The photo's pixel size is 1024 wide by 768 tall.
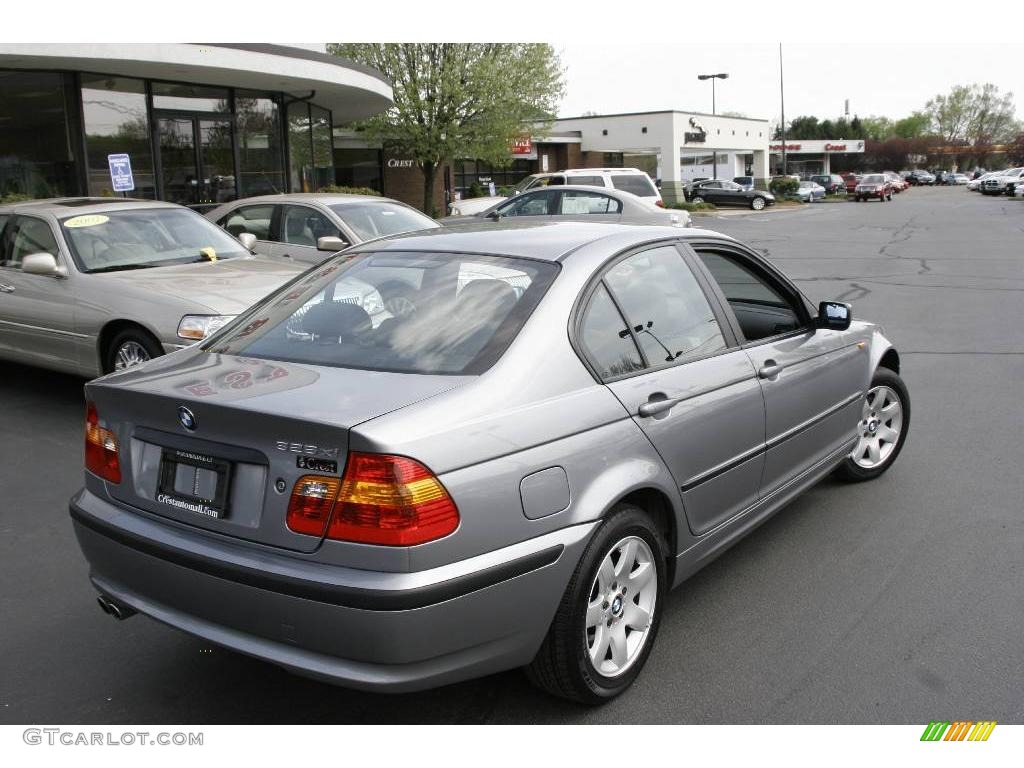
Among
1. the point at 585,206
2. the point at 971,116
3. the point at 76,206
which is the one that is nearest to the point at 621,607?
the point at 76,206

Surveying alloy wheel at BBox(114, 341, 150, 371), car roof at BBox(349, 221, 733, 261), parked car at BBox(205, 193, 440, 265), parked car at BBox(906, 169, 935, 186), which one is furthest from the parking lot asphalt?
parked car at BBox(906, 169, 935, 186)

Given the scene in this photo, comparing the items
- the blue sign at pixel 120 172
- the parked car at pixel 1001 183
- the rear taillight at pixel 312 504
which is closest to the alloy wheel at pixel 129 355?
the rear taillight at pixel 312 504

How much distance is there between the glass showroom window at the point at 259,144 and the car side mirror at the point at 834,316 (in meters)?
15.9

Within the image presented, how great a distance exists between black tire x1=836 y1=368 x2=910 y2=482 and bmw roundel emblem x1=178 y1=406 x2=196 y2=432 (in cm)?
377

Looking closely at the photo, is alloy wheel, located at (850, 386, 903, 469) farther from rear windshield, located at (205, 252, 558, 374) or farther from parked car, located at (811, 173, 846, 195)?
parked car, located at (811, 173, 846, 195)

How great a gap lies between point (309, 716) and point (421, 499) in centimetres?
108

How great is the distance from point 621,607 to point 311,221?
8079mm

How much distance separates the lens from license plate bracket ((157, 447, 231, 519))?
2955mm

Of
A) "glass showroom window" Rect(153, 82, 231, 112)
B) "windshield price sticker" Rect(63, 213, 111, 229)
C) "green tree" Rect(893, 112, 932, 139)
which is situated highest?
"green tree" Rect(893, 112, 932, 139)

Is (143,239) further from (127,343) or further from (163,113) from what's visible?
(163,113)

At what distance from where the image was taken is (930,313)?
478 inches

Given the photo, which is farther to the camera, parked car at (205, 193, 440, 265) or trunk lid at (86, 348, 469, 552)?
parked car at (205, 193, 440, 265)

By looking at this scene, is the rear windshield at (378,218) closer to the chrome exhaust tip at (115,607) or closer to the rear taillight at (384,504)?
the chrome exhaust tip at (115,607)

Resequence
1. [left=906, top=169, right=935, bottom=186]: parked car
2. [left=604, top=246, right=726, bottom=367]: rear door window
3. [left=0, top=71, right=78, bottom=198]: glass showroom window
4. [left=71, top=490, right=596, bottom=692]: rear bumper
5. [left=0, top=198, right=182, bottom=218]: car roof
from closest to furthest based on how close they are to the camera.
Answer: [left=71, top=490, right=596, bottom=692]: rear bumper → [left=604, top=246, right=726, bottom=367]: rear door window → [left=0, top=198, right=182, bottom=218]: car roof → [left=0, top=71, right=78, bottom=198]: glass showroom window → [left=906, top=169, right=935, bottom=186]: parked car
